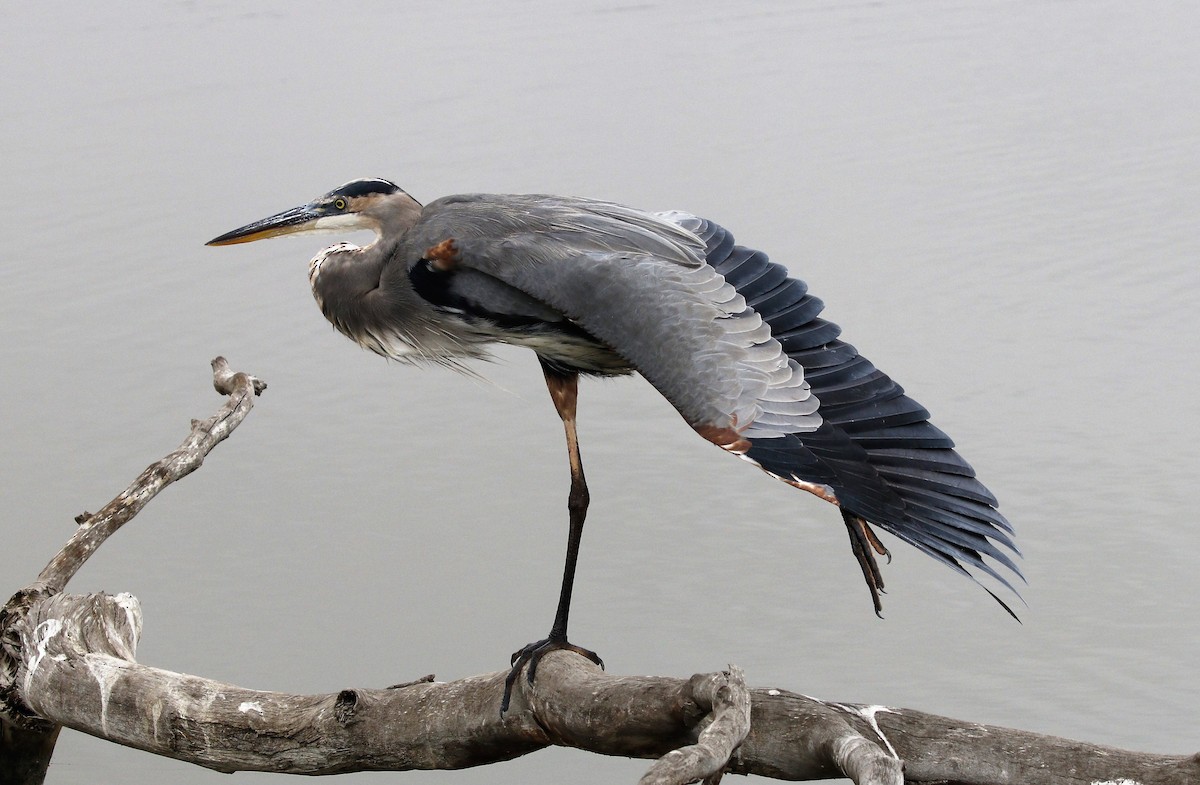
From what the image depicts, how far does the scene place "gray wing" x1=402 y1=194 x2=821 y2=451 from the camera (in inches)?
114

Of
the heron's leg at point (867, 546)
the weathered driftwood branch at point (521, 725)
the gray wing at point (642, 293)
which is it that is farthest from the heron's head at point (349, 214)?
the heron's leg at point (867, 546)

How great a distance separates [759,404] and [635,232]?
716 mm

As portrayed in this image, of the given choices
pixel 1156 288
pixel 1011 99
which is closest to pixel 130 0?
pixel 1011 99

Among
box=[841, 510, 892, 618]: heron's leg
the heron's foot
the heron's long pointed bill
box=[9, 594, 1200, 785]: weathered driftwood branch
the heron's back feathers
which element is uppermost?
the heron's long pointed bill

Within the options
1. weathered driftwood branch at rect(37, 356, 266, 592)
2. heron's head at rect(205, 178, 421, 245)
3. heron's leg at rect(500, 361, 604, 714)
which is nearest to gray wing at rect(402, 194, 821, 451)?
heron's head at rect(205, 178, 421, 245)

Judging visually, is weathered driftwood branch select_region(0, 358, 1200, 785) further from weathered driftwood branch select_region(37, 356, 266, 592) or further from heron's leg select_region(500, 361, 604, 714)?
heron's leg select_region(500, 361, 604, 714)

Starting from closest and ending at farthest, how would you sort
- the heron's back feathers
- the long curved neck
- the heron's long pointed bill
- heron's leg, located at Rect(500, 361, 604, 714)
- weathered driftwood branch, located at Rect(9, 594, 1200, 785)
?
1. weathered driftwood branch, located at Rect(9, 594, 1200, 785)
2. the heron's back feathers
3. heron's leg, located at Rect(500, 361, 604, 714)
4. the long curved neck
5. the heron's long pointed bill

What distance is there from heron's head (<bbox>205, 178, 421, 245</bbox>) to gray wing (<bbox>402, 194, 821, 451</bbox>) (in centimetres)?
11

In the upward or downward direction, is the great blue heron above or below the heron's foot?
above

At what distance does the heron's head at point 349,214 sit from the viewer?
3.60 m

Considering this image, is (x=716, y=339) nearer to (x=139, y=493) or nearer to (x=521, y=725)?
(x=521, y=725)

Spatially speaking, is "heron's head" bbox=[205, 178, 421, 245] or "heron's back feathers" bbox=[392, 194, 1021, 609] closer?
"heron's back feathers" bbox=[392, 194, 1021, 609]

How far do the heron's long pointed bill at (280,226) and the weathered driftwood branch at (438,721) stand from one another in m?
0.49

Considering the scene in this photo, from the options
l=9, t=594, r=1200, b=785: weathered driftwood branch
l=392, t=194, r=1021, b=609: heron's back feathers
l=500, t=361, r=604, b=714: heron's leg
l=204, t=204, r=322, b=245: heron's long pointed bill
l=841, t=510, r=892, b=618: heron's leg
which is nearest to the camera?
l=9, t=594, r=1200, b=785: weathered driftwood branch
